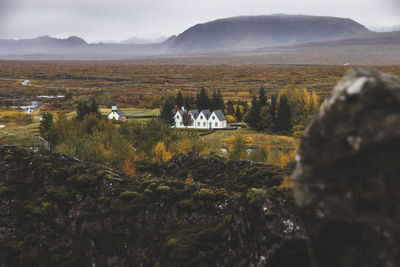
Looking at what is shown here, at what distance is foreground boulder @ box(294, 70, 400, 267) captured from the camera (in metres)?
5.08

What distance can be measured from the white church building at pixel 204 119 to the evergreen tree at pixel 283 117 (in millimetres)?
17007

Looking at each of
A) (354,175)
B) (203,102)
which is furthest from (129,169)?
(203,102)

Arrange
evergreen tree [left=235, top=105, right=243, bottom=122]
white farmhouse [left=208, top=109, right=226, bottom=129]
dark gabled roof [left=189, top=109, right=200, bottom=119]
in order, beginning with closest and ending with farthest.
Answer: white farmhouse [left=208, top=109, right=226, bottom=129] < dark gabled roof [left=189, top=109, right=200, bottom=119] < evergreen tree [left=235, top=105, right=243, bottom=122]

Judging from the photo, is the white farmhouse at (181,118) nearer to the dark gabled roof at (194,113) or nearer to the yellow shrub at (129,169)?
the dark gabled roof at (194,113)

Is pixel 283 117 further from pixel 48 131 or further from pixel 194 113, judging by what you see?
Result: pixel 48 131

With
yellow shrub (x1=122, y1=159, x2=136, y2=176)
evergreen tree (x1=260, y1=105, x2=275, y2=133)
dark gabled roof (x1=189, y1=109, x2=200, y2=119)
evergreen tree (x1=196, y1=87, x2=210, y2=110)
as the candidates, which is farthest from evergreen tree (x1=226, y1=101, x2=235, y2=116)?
yellow shrub (x1=122, y1=159, x2=136, y2=176)

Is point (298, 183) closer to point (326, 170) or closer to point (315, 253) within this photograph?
point (326, 170)

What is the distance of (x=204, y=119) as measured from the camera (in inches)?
4328

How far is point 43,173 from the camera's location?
1850 cm

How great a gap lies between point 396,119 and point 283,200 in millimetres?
5573

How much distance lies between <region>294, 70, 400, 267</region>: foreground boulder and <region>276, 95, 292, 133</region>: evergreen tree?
98.0m

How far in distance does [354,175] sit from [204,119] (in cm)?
10474

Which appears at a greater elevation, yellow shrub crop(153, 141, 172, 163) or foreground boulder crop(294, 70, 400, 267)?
foreground boulder crop(294, 70, 400, 267)

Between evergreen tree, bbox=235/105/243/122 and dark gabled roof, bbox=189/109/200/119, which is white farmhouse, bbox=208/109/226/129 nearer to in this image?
dark gabled roof, bbox=189/109/200/119
